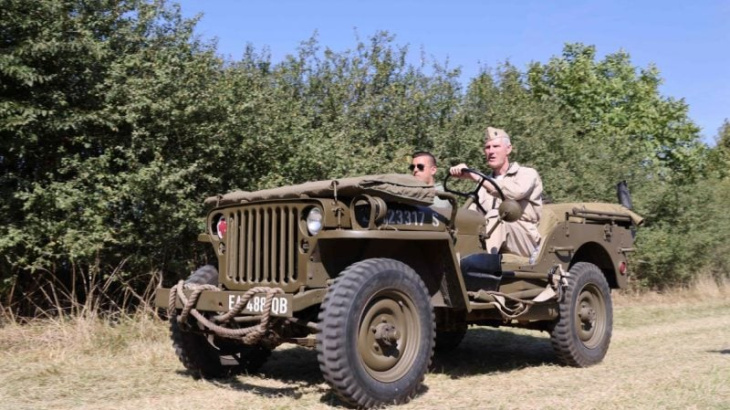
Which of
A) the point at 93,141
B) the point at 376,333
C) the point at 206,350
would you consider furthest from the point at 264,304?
the point at 93,141

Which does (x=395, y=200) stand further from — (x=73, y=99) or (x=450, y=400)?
(x=73, y=99)

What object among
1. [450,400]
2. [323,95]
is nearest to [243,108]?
[323,95]

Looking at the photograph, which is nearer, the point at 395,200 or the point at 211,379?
the point at 395,200

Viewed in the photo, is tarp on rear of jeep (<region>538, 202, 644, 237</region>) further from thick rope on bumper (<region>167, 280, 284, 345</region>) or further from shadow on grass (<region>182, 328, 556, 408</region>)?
thick rope on bumper (<region>167, 280, 284, 345</region>)

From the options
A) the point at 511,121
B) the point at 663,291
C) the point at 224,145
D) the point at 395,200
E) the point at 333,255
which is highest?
the point at 511,121

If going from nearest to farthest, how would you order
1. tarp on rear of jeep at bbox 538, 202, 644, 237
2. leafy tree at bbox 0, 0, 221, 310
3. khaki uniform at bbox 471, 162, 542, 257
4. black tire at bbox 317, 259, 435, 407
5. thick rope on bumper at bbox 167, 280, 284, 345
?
black tire at bbox 317, 259, 435, 407 < thick rope on bumper at bbox 167, 280, 284, 345 < khaki uniform at bbox 471, 162, 542, 257 < tarp on rear of jeep at bbox 538, 202, 644, 237 < leafy tree at bbox 0, 0, 221, 310

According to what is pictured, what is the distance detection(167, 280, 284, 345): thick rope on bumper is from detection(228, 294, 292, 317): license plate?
2 cm

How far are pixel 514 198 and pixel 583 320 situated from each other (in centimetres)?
143

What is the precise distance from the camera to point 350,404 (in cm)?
499

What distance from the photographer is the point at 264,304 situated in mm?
5094

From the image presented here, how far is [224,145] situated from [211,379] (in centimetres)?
440

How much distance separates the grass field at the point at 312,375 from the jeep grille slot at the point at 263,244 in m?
0.86

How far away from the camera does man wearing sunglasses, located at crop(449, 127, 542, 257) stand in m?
7.09

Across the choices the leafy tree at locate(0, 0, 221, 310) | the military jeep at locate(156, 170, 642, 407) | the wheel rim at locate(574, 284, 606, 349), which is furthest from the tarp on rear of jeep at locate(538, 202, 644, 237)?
the leafy tree at locate(0, 0, 221, 310)
